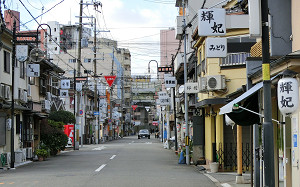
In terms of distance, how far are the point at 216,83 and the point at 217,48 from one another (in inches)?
218

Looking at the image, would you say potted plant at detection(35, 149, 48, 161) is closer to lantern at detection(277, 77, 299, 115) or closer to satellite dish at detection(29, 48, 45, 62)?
satellite dish at detection(29, 48, 45, 62)

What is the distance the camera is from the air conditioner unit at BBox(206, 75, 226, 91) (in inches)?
953

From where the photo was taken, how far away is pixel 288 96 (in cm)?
990

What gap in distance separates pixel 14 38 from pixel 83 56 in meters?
71.8

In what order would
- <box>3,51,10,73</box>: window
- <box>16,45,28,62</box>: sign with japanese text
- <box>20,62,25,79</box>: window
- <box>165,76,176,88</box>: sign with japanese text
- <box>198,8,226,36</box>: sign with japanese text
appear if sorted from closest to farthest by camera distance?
<box>198,8,226,36</box>: sign with japanese text, <box>16,45,28,62</box>: sign with japanese text, <box>3,51,10,73</box>: window, <box>20,62,25,79</box>: window, <box>165,76,176,88</box>: sign with japanese text

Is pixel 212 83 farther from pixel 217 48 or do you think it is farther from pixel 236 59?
pixel 217 48

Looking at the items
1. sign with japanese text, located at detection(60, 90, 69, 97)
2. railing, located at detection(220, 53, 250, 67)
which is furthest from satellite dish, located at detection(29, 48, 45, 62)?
sign with japanese text, located at detection(60, 90, 69, 97)

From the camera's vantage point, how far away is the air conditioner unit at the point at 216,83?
79.4 feet

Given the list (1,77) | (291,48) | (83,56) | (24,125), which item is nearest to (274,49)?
(291,48)

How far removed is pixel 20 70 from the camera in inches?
1332

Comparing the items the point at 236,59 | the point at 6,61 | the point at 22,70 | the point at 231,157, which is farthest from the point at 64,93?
the point at 236,59

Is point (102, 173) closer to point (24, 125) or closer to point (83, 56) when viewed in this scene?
point (24, 125)

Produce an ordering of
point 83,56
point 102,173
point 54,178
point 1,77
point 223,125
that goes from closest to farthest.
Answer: point 54,178
point 102,173
point 223,125
point 1,77
point 83,56

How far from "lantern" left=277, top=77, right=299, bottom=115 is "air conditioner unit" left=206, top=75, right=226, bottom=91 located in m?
14.2
